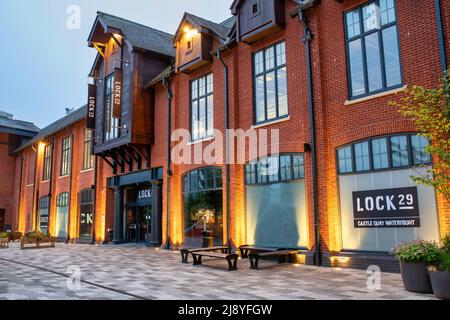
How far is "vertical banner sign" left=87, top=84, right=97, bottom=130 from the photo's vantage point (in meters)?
23.0

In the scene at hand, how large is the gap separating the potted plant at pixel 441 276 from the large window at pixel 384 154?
330 centimetres

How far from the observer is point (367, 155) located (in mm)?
11211

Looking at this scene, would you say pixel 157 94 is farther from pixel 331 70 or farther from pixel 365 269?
pixel 365 269

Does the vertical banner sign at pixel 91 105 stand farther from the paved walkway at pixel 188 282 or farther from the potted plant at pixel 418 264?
the potted plant at pixel 418 264

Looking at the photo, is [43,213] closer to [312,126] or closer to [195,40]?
[195,40]

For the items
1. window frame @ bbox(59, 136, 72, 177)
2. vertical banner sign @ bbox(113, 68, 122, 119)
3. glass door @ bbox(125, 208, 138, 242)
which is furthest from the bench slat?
window frame @ bbox(59, 136, 72, 177)

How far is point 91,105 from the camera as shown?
23234 mm

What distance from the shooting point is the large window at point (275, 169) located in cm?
1305

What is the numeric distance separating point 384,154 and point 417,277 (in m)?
4.02

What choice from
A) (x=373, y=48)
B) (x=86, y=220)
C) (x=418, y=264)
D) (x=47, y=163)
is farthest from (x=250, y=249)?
(x=47, y=163)

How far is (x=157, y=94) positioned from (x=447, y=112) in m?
14.5

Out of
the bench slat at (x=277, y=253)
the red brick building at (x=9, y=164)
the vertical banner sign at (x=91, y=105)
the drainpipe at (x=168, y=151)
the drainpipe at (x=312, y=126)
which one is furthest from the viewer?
the red brick building at (x=9, y=164)

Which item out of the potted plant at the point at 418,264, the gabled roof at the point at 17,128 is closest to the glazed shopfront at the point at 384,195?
the potted plant at the point at 418,264

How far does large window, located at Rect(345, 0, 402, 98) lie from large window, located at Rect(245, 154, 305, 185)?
2746 millimetres
